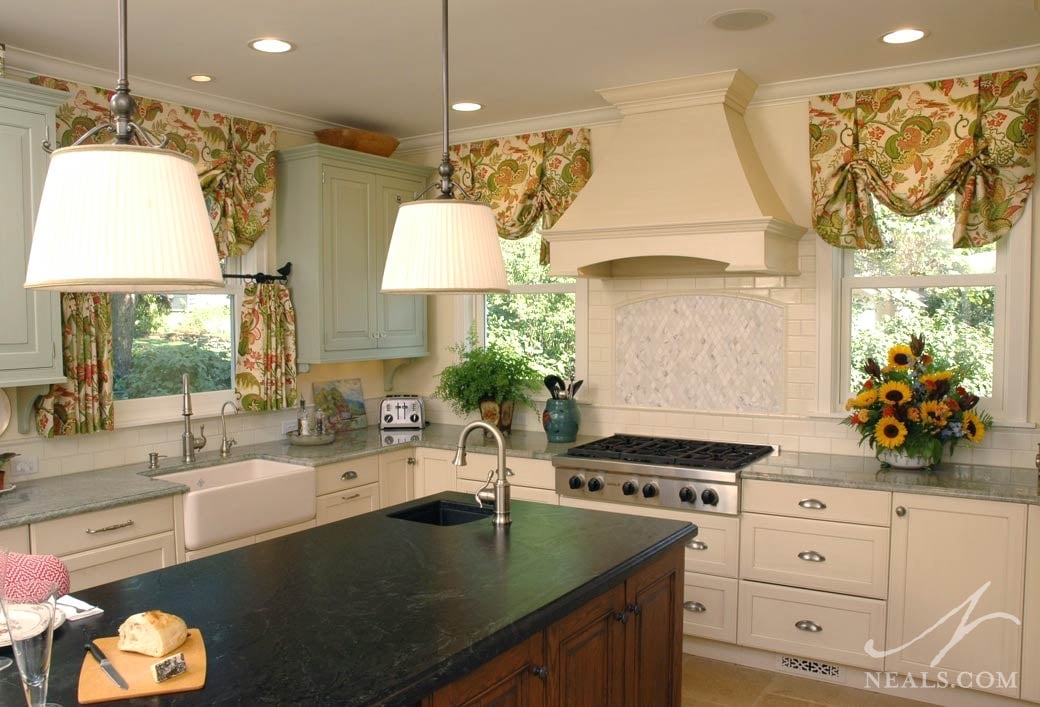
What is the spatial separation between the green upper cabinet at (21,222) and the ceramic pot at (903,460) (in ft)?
11.8

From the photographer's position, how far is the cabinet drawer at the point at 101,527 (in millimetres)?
3191

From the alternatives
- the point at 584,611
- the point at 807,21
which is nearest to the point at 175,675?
the point at 584,611

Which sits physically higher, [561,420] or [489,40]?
[489,40]

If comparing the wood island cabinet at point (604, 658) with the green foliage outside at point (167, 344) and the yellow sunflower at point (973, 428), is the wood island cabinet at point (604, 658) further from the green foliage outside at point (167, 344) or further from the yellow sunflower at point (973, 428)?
the green foliage outside at point (167, 344)

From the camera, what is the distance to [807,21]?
10.9 feet

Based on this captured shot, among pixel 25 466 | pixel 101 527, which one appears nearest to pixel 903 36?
pixel 101 527

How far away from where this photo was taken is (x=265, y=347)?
4.67 meters

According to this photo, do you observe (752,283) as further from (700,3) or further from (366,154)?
(366,154)

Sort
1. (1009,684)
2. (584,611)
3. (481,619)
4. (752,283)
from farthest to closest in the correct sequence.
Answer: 1. (752,283)
2. (1009,684)
3. (584,611)
4. (481,619)

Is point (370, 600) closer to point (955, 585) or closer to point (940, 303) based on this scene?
point (955, 585)

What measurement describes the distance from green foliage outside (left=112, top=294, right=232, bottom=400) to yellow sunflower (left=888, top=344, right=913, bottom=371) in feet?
11.1

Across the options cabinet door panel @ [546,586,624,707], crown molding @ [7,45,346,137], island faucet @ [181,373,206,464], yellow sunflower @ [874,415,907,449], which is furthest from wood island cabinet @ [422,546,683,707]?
crown molding @ [7,45,346,137]

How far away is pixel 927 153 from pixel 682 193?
1122 mm

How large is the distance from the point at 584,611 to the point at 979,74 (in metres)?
3.09
